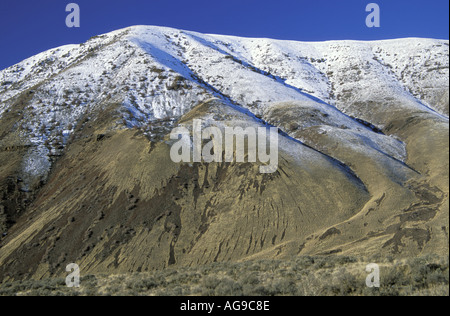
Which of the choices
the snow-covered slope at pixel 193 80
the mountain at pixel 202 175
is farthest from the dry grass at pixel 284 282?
the snow-covered slope at pixel 193 80

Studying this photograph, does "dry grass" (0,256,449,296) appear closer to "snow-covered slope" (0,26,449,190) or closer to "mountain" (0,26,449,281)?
"mountain" (0,26,449,281)

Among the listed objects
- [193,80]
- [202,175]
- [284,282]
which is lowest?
[284,282]

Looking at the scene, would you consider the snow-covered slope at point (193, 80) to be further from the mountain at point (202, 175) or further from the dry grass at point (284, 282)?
the dry grass at point (284, 282)

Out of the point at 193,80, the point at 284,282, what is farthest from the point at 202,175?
the point at 193,80

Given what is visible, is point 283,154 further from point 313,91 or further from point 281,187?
point 313,91

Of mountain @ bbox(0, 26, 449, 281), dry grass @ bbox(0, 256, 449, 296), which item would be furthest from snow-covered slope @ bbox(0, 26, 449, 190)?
dry grass @ bbox(0, 256, 449, 296)

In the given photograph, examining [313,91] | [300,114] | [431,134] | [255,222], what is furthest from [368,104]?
[431,134]

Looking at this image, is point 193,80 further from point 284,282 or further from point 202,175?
point 284,282
